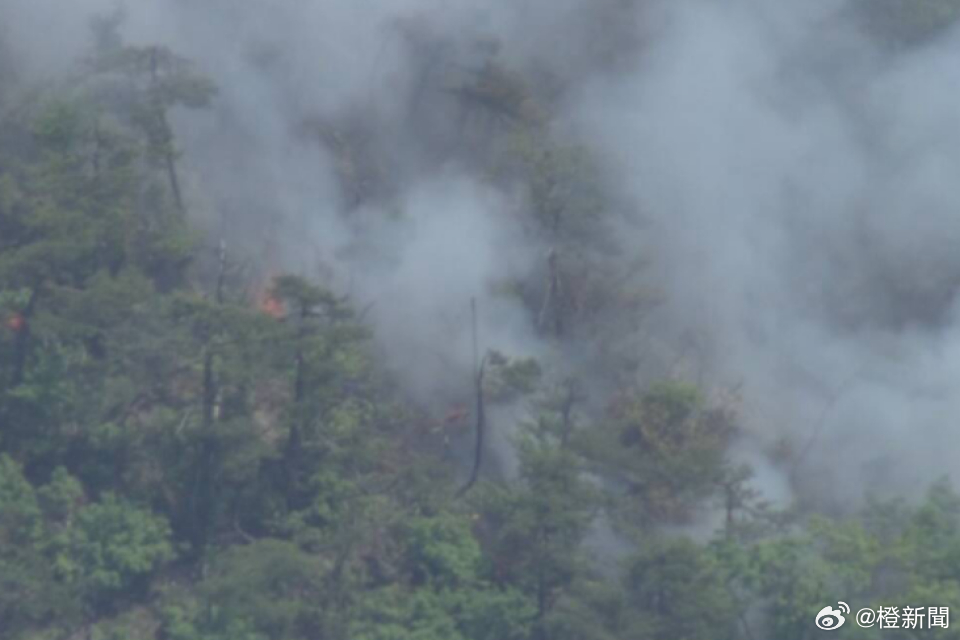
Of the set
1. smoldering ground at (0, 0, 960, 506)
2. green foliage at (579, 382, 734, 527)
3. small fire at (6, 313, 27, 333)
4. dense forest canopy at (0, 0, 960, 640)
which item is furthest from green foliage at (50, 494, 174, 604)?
green foliage at (579, 382, 734, 527)

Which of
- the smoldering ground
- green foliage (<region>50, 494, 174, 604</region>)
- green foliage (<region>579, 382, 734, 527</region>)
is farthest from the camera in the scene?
the smoldering ground

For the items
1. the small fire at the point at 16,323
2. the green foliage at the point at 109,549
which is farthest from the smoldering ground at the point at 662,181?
the green foliage at the point at 109,549

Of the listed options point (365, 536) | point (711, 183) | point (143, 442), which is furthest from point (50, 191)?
point (711, 183)

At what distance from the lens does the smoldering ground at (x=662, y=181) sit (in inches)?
1236

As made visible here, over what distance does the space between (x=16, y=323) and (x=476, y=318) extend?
578 centimetres

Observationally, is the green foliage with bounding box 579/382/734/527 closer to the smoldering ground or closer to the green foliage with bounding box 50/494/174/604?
the smoldering ground

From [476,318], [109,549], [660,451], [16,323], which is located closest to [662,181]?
[476,318]

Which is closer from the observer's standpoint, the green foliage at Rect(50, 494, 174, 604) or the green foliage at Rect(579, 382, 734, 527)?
the green foliage at Rect(50, 494, 174, 604)

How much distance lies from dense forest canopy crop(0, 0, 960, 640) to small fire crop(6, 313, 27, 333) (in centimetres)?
2

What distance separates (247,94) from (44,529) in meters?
8.03

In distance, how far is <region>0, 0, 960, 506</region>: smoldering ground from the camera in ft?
103

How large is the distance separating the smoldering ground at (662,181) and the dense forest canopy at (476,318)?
0.05m

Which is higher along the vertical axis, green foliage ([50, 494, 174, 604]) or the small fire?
the small fire

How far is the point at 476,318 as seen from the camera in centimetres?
3153
